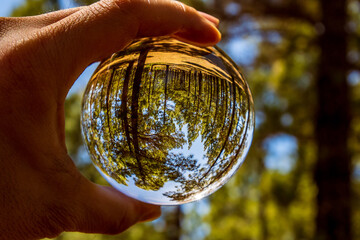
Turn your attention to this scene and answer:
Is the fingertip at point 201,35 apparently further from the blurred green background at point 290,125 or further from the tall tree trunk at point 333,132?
the tall tree trunk at point 333,132

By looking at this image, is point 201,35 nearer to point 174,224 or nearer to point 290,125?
point 290,125

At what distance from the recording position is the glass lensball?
1.12 m

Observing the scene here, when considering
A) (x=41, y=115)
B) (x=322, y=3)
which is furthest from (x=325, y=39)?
(x=41, y=115)

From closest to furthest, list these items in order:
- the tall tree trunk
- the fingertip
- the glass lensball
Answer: the glass lensball
the fingertip
the tall tree trunk

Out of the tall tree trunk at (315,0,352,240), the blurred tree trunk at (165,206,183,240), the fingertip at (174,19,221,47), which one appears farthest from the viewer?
the blurred tree trunk at (165,206,183,240)

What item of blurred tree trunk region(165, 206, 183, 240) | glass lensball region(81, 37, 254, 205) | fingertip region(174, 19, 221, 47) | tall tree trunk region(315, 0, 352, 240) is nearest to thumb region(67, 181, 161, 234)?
glass lensball region(81, 37, 254, 205)

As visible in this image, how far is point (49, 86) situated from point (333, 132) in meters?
3.62

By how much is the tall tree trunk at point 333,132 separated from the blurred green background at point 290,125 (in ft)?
0.04

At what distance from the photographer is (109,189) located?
1.54 m

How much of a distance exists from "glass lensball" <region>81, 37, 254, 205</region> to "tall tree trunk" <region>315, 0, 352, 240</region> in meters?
3.08

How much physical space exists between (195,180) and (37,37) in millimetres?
725

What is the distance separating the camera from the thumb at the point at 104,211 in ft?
4.47

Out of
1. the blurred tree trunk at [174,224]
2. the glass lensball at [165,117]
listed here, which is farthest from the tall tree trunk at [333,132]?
the blurred tree trunk at [174,224]

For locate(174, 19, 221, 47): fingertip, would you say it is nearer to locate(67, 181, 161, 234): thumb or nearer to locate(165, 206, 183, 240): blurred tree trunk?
locate(67, 181, 161, 234): thumb
